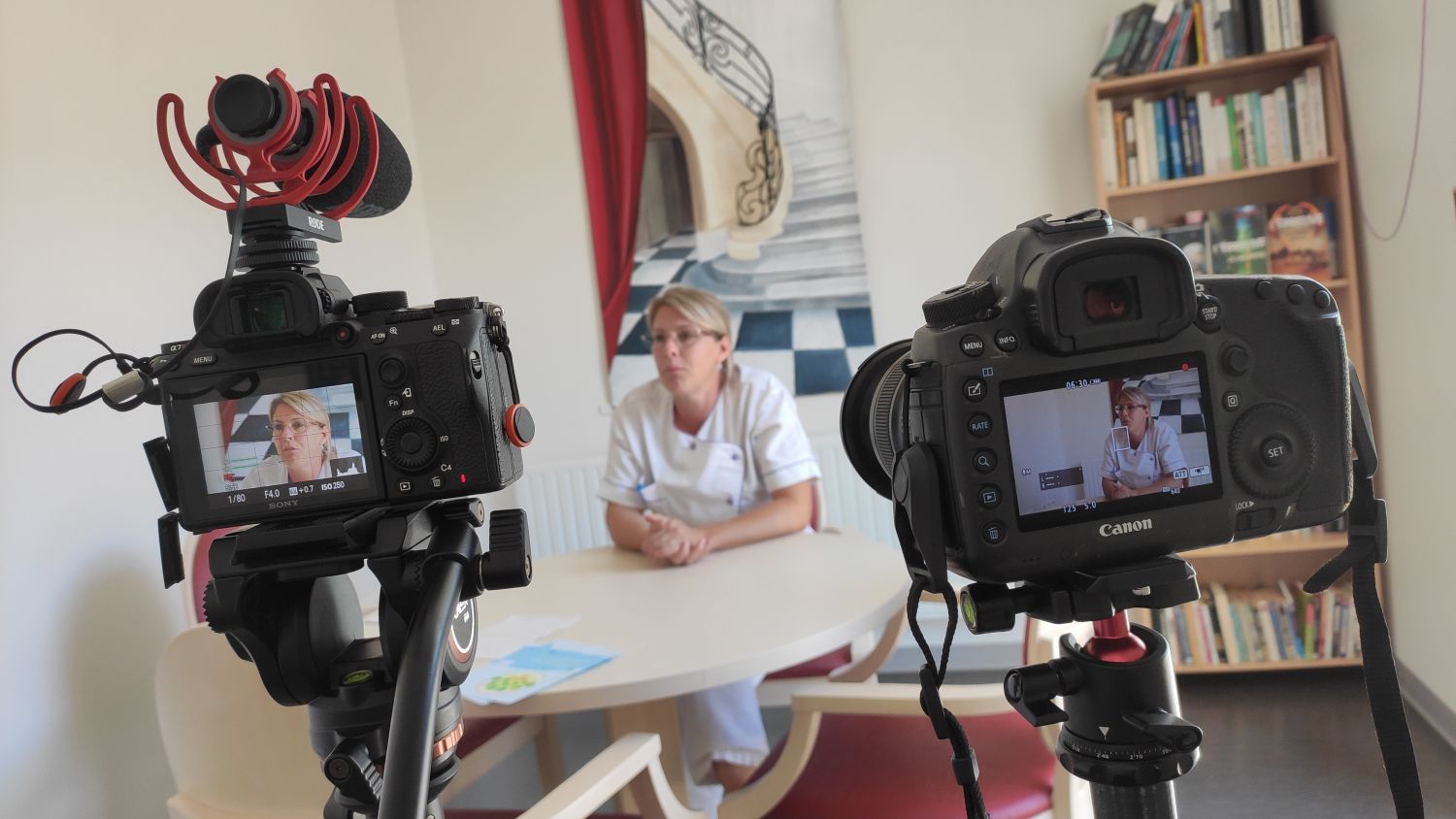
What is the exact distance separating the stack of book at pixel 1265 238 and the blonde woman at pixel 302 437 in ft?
8.75

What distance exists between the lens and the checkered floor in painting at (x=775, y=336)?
341 centimetres

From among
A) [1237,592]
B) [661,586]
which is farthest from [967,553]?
[1237,592]

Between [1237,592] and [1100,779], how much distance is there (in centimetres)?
261

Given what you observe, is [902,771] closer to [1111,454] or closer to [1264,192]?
[1111,454]

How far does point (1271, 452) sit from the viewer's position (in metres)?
0.69

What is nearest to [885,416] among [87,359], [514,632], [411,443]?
[411,443]

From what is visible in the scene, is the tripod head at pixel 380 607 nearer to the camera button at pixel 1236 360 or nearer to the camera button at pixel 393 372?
the camera button at pixel 393 372

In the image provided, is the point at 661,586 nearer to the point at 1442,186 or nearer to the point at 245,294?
the point at 245,294

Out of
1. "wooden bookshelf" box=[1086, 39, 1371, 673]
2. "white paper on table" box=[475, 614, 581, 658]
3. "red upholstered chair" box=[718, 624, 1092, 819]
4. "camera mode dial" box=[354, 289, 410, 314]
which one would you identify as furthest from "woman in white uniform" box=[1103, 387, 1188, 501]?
"wooden bookshelf" box=[1086, 39, 1371, 673]

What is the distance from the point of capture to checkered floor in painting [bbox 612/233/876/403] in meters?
3.41

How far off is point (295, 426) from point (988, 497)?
486mm

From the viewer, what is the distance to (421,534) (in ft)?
2.33

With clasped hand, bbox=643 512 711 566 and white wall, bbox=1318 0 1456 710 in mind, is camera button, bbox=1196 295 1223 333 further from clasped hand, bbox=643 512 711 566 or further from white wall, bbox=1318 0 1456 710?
white wall, bbox=1318 0 1456 710

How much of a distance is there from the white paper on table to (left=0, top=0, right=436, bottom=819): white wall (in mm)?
904
